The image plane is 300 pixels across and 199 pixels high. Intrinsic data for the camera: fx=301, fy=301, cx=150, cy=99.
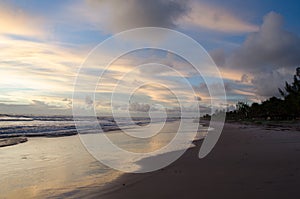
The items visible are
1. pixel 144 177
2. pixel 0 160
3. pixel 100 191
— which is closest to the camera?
pixel 100 191

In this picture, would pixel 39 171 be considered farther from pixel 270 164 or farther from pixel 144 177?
pixel 270 164

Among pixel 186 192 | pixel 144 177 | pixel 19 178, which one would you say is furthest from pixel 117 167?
pixel 186 192

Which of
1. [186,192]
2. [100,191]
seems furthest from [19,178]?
[186,192]

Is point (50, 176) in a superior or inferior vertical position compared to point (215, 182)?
superior

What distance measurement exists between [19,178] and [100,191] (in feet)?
9.86

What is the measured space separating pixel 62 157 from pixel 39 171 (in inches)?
130

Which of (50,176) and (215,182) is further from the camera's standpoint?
(50,176)

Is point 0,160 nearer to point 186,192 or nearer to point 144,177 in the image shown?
point 144,177

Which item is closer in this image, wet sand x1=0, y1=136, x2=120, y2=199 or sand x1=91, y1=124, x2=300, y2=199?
sand x1=91, y1=124, x2=300, y2=199

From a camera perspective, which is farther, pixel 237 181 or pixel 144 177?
pixel 144 177

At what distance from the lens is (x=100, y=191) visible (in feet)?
23.2

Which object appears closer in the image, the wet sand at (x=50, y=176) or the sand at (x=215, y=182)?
the sand at (x=215, y=182)

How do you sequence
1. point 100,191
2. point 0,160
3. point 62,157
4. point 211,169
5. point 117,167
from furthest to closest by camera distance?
point 62,157, point 0,160, point 117,167, point 211,169, point 100,191

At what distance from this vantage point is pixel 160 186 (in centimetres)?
730
